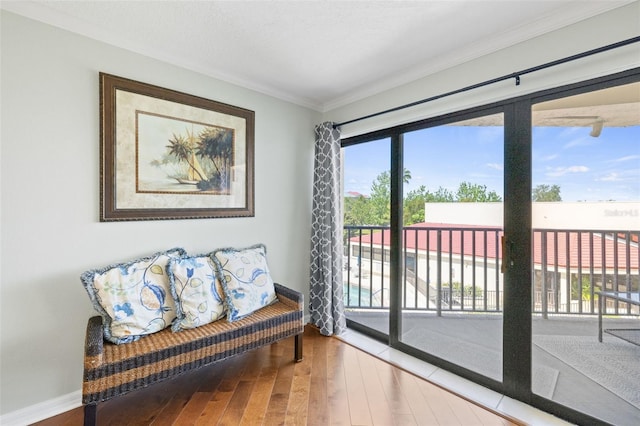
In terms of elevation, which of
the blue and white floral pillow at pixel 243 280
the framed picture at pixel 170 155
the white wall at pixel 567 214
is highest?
the framed picture at pixel 170 155

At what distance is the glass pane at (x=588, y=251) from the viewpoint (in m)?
1.57

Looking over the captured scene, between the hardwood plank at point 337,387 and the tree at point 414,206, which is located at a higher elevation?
the tree at point 414,206

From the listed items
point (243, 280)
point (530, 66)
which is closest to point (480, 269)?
point (530, 66)

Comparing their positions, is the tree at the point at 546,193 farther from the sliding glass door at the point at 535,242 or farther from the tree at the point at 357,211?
the tree at the point at 357,211

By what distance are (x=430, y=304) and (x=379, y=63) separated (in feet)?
7.20

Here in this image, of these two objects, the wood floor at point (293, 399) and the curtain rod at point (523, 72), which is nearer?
the curtain rod at point (523, 72)

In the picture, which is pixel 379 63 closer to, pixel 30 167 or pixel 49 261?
pixel 30 167

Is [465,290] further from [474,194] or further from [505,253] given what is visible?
[474,194]

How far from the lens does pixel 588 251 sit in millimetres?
1766

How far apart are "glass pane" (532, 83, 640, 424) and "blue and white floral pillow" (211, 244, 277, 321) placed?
1952mm

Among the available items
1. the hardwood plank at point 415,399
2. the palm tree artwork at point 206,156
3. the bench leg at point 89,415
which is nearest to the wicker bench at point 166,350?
the bench leg at point 89,415

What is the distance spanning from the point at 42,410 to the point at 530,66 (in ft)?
12.2

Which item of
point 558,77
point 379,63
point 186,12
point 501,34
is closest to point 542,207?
point 558,77

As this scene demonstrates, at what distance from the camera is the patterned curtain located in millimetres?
2873
